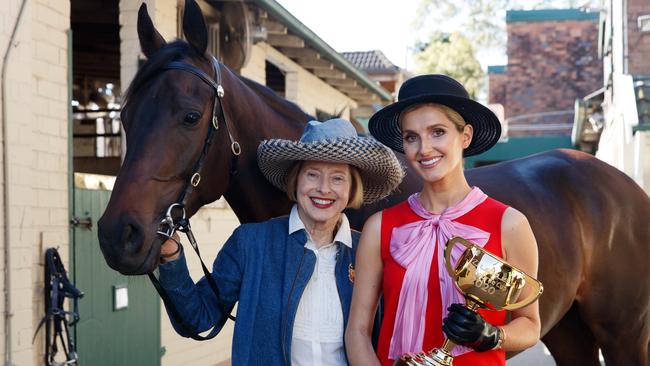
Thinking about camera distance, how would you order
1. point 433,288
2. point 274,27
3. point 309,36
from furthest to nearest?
point 309,36 → point 274,27 → point 433,288

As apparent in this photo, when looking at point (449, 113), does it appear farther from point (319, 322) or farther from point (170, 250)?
point (170, 250)

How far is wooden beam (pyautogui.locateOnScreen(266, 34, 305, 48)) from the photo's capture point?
29.1 feet

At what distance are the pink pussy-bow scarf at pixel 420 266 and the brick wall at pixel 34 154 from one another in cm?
287

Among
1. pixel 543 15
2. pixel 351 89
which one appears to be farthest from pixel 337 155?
pixel 543 15

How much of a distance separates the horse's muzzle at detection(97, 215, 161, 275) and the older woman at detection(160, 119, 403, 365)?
0.24 feet

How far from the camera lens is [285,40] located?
8.98 m

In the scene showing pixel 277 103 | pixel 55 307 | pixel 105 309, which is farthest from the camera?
pixel 105 309

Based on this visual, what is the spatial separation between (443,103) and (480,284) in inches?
24.4

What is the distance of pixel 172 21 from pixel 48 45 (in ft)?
5.58

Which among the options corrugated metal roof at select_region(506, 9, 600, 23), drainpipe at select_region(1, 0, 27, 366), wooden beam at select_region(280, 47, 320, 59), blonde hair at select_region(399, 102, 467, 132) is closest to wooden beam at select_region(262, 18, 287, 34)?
wooden beam at select_region(280, 47, 320, 59)

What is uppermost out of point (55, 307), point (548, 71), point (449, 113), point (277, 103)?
point (548, 71)

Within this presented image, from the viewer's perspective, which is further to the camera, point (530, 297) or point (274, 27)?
point (274, 27)

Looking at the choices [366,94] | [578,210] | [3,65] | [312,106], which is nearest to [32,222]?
[3,65]

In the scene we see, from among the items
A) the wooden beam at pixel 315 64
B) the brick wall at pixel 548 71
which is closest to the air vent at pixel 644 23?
the wooden beam at pixel 315 64
